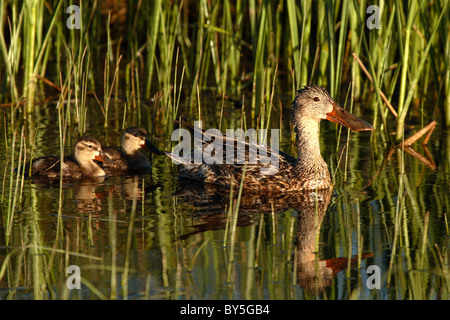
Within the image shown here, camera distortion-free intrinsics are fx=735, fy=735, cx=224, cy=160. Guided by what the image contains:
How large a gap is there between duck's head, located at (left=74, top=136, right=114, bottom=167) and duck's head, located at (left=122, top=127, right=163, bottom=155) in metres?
0.42

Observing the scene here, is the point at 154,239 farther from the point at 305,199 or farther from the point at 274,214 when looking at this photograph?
the point at 305,199

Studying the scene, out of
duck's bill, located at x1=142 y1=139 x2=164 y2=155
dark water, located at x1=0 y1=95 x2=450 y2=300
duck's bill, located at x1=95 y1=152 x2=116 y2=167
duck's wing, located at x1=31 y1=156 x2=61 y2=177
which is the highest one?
duck's bill, located at x1=142 y1=139 x2=164 y2=155

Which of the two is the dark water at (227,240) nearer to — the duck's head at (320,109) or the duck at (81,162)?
the duck at (81,162)

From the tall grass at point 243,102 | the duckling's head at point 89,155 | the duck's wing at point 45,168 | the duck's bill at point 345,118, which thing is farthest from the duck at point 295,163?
the duck's wing at point 45,168

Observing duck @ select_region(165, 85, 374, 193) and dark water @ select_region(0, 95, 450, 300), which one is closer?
dark water @ select_region(0, 95, 450, 300)

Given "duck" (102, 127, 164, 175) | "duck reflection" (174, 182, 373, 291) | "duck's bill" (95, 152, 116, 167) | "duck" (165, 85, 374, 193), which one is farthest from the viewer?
"duck" (102, 127, 164, 175)

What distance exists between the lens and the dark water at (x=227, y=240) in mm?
4020

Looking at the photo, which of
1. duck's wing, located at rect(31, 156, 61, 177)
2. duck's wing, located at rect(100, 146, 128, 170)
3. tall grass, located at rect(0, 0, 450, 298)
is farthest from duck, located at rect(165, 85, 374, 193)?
duck's wing, located at rect(31, 156, 61, 177)

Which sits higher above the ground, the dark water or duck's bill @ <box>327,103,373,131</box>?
duck's bill @ <box>327,103,373,131</box>

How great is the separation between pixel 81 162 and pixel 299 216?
2.42 m

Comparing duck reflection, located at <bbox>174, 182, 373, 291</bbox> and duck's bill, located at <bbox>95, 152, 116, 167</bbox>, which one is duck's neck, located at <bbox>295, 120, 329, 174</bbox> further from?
duck's bill, located at <bbox>95, 152, 116, 167</bbox>

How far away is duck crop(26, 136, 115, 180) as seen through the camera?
22.0 feet

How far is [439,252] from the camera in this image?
14.2 ft
